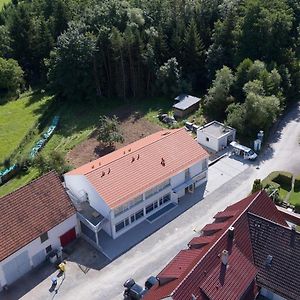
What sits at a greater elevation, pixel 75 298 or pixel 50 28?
pixel 50 28

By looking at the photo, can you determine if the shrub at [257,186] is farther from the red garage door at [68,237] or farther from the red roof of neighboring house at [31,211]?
the red garage door at [68,237]

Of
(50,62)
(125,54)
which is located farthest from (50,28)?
(125,54)

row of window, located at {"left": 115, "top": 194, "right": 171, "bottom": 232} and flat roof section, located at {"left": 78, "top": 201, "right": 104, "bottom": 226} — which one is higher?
flat roof section, located at {"left": 78, "top": 201, "right": 104, "bottom": 226}

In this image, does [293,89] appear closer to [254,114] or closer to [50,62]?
[254,114]

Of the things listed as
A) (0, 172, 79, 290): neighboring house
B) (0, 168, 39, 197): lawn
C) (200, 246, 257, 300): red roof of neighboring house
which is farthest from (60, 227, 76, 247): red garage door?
(200, 246, 257, 300): red roof of neighboring house

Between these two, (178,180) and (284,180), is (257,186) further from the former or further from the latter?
(178,180)

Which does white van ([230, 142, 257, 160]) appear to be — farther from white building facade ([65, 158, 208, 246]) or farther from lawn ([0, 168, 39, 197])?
lawn ([0, 168, 39, 197])
